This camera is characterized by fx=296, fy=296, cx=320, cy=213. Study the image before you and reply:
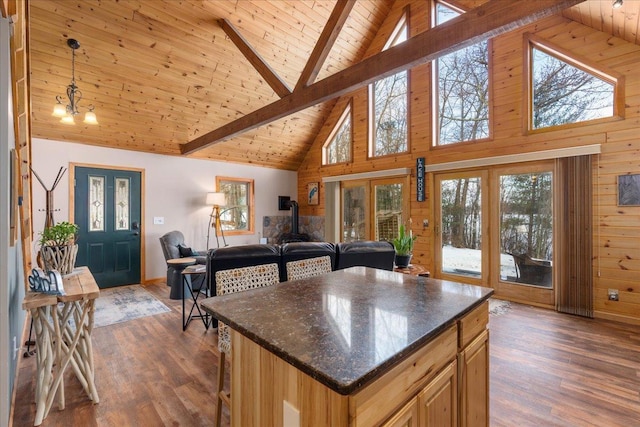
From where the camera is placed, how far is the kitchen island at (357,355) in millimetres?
849

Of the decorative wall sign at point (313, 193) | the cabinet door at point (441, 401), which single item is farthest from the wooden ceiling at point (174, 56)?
the cabinet door at point (441, 401)

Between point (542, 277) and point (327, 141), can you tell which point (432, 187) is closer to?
point (542, 277)

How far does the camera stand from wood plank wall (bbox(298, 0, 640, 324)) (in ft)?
11.3

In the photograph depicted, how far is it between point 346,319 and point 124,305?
4.26 m

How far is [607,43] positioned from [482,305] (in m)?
4.14

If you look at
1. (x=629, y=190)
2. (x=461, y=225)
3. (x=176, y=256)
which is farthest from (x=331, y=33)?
(x=176, y=256)

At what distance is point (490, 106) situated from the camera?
4.65 meters

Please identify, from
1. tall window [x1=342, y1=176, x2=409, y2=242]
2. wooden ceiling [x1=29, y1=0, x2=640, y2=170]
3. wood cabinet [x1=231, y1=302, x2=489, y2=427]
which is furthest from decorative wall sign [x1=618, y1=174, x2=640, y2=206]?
wood cabinet [x1=231, y1=302, x2=489, y2=427]

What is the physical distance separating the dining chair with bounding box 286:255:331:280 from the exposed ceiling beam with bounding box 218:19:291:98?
100 inches

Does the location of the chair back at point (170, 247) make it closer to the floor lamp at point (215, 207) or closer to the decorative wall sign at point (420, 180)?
the floor lamp at point (215, 207)

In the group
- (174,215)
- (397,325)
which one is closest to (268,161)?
(174,215)

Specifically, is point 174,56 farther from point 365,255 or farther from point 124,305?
point 365,255

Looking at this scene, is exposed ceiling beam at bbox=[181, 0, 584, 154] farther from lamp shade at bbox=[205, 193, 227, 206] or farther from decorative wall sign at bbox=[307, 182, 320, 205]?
decorative wall sign at bbox=[307, 182, 320, 205]

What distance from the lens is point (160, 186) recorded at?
5.78 metres
